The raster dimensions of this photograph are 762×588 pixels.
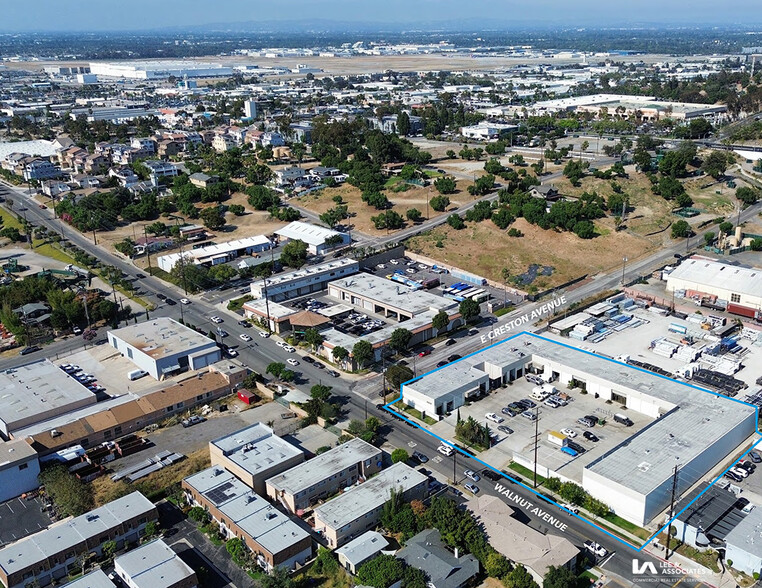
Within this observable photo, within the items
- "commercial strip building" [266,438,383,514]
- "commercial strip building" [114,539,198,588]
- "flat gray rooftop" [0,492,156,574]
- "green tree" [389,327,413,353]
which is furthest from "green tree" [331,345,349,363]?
"commercial strip building" [114,539,198,588]

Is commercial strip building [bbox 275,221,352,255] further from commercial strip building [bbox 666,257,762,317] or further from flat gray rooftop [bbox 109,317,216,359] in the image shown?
commercial strip building [bbox 666,257,762,317]

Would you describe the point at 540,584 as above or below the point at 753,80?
below

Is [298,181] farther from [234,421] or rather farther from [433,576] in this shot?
[433,576]

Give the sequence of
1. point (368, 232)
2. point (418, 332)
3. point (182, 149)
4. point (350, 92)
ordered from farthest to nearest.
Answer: point (350, 92) < point (182, 149) < point (368, 232) < point (418, 332)

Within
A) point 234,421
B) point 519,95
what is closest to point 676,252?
point 234,421

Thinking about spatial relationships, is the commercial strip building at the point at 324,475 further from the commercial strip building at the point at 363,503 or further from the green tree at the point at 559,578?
the green tree at the point at 559,578

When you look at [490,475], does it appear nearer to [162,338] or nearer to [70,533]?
[70,533]
